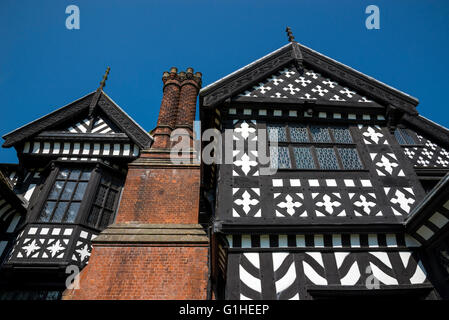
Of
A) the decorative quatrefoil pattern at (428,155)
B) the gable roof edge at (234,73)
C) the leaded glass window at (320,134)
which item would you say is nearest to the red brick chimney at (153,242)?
the gable roof edge at (234,73)

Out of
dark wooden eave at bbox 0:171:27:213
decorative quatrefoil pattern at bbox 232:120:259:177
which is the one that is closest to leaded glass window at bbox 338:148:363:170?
decorative quatrefoil pattern at bbox 232:120:259:177

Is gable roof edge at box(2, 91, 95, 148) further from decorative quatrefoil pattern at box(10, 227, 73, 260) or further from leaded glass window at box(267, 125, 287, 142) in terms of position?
leaded glass window at box(267, 125, 287, 142)

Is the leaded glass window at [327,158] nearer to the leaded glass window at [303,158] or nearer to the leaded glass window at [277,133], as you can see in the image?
the leaded glass window at [303,158]

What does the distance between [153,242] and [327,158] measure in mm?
5345

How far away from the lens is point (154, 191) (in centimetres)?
978

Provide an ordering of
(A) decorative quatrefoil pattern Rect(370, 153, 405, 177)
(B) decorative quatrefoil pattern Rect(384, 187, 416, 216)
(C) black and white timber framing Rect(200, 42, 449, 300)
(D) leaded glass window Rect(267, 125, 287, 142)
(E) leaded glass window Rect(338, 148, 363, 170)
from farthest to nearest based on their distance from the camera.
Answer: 1. (D) leaded glass window Rect(267, 125, 287, 142)
2. (E) leaded glass window Rect(338, 148, 363, 170)
3. (A) decorative quatrefoil pattern Rect(370, 153, 405, 177)
4. (B) decorative quatrefoil pattern Rect(384, 187, 416, 216)
5. (C) black and white timber framing Rect(200, 42, 449, 300)

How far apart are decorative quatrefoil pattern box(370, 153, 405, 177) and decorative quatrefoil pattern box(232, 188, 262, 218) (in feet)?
9.72

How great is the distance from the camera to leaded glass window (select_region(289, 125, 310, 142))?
7.03 m

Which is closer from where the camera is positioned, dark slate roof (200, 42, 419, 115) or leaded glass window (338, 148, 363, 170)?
leaded glass window (338, 148, 363, 170)

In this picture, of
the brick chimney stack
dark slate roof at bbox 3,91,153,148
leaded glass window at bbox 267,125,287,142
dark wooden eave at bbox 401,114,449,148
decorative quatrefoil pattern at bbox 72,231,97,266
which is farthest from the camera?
the brick chimney stack

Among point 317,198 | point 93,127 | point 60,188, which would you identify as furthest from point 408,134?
point 60,188
